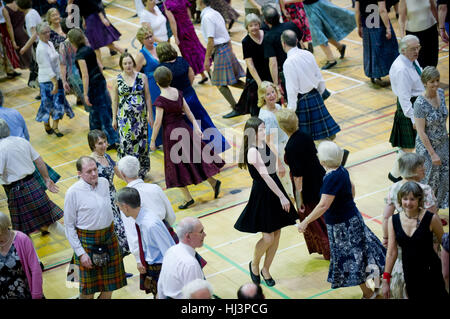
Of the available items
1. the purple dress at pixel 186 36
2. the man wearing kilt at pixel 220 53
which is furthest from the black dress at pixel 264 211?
the purple dress at pixel 186 36

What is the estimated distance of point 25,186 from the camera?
7.84 m

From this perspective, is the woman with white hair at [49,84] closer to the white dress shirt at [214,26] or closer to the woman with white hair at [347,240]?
the white dress shirt at [214,26]

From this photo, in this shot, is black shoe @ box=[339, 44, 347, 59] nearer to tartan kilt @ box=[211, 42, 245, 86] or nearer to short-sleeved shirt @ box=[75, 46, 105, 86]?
tartan kilt @ box=[211, 42, 245, 86]

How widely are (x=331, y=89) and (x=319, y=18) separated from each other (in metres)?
1.27

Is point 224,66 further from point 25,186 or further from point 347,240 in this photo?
point 347,240

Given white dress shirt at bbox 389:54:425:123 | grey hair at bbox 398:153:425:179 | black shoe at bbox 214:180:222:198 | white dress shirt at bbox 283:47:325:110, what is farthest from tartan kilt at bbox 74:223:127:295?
white dress shirt at bbox 389:54:425:123

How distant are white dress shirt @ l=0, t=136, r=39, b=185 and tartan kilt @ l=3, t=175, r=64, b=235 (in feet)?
0.43

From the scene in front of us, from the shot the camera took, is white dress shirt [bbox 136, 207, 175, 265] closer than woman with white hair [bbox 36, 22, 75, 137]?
Yes

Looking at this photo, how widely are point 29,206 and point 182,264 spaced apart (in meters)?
3.16

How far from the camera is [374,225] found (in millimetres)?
7742

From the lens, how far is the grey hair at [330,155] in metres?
6.20

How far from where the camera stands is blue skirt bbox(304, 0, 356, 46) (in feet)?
39.2

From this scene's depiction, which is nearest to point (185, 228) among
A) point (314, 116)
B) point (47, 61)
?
point (314, 116)
